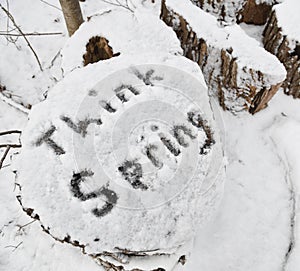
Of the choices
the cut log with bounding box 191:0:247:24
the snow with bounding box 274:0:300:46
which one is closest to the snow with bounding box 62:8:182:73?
the cut log with bounding box 191:0:247:24

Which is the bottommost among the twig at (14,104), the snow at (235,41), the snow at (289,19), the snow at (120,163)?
the twig at (14,104)

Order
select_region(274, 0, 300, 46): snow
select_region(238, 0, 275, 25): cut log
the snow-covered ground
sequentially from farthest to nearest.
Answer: select_region(238, 0, 275, 25): cut log → select_region(274, 0, 300, 46): snow → the snow-covered ground

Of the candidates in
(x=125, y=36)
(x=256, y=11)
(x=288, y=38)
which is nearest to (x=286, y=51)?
(x=288, y=38)

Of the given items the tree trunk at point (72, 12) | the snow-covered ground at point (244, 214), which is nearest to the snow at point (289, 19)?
the snow-covered ground at point (244, 214)

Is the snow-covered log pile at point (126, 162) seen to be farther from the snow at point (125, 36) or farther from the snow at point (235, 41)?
the snow at point (235, 41)

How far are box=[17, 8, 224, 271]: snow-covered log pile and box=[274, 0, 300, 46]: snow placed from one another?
83cm

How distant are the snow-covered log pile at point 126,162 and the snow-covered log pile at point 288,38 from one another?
2.68 feet

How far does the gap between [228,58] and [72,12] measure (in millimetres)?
1288

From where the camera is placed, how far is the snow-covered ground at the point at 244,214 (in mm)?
2100

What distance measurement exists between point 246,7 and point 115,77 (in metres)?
1.50

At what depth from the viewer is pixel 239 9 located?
2816 millimetres

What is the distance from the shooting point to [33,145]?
1.79 meters

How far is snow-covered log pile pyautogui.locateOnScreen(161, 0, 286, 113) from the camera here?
2148 mm

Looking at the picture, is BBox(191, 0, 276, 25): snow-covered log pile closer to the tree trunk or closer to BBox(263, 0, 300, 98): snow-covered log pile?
BBox(263, 0, 300, 98): snow-covered log pile
